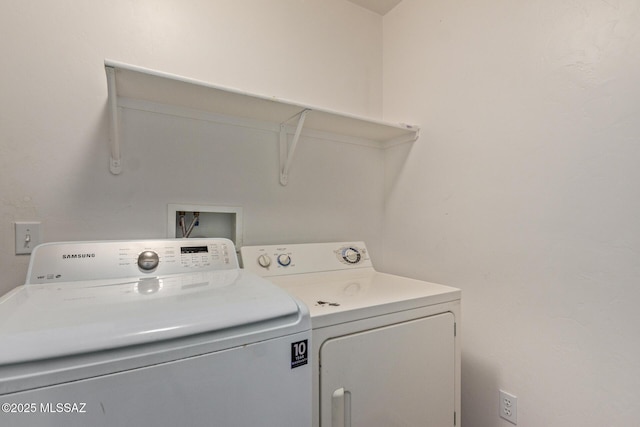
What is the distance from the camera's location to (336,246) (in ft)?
5.68

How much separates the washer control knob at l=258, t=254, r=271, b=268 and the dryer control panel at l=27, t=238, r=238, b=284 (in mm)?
167

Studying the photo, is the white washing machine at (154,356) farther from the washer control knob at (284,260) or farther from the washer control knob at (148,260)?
the washer control knob at (284,260)

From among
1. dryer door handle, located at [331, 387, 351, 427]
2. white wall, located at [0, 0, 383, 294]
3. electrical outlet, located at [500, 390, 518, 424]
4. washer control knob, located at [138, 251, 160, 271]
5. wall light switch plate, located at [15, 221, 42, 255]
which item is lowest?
electrical outlet, located at [500, 390, 518, 424]

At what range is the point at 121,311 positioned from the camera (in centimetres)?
70

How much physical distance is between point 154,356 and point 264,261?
853 mm

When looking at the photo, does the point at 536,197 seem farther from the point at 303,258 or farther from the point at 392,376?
the point at 303,258

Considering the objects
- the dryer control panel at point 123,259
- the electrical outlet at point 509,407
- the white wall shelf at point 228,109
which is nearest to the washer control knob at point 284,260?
the dryer control panel at point 123,259

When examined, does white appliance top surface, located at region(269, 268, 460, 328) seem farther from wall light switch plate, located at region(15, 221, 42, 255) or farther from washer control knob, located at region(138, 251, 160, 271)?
wall light switch plate, located at region(15, 221, 42, 255)

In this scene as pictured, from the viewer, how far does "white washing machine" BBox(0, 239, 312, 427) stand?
548 mm

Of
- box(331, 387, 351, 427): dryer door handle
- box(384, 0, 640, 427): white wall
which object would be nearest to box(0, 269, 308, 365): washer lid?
box(331, 387, 351, 427): dryer door handle

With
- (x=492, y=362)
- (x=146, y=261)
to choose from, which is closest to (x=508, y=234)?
(x=492, y=362)

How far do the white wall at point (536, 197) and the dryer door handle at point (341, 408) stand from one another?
0.81 m

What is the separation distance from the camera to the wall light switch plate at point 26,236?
3.82ft

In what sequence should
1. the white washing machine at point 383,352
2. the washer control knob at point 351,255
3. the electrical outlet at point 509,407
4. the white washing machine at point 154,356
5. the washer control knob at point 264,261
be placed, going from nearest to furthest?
the white washing machine at point 154,356 → the white washing machine at point 383,352 → the electrical outlet at point 509,407 → the washer control knob at point 264,261 → the washer control knob at point 351,255
